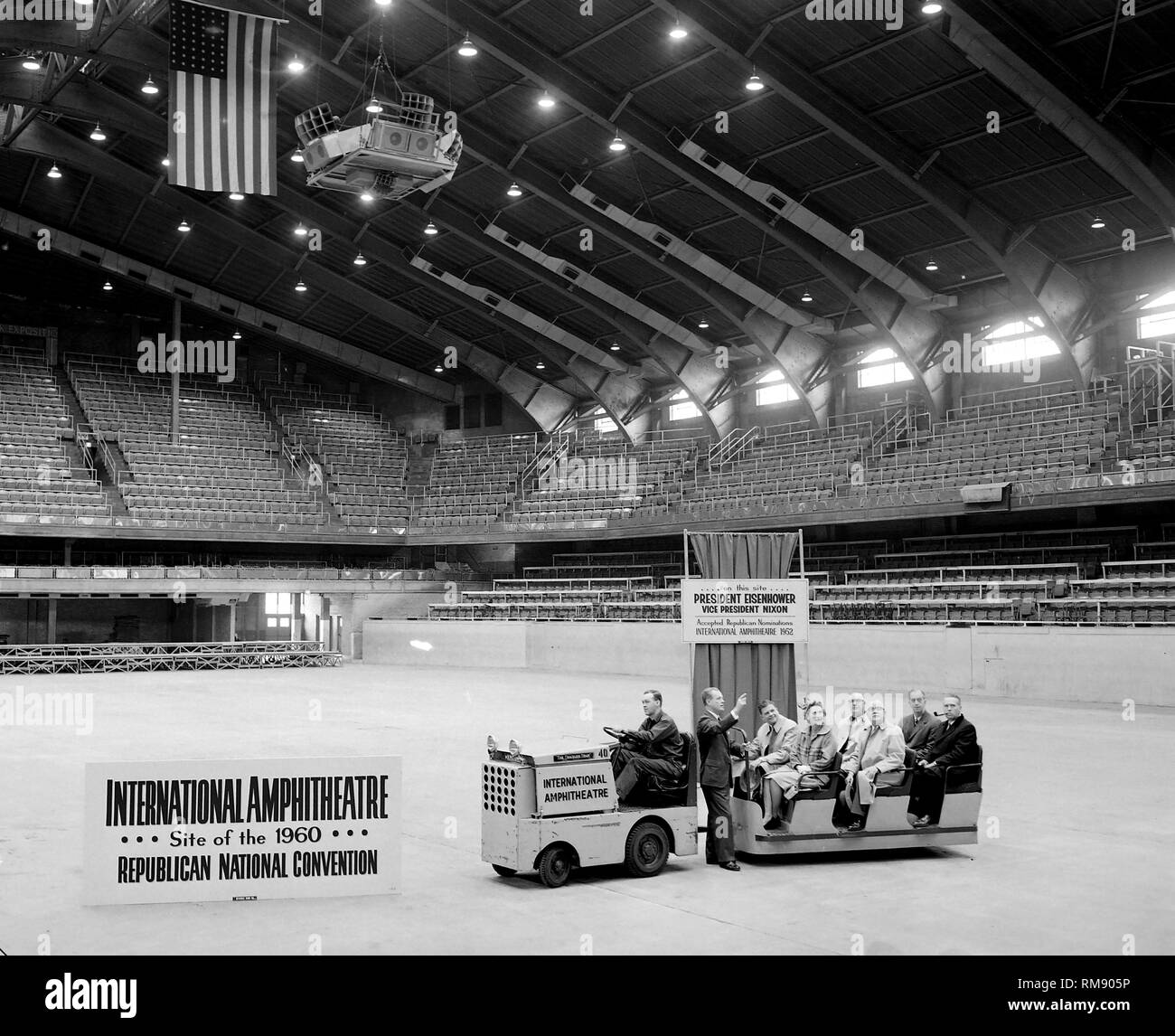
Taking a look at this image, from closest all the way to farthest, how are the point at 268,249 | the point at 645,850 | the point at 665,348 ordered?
the point at 645,850, the point at 268,249, the point at 665,348

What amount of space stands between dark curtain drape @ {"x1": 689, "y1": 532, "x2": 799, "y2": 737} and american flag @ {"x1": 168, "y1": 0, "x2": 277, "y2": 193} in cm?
1068

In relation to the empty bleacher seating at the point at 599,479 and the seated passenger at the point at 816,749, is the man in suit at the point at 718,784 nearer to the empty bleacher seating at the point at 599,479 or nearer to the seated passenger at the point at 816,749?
the seated passenger at the point at 816,749

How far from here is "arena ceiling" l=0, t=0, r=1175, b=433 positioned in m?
23.1

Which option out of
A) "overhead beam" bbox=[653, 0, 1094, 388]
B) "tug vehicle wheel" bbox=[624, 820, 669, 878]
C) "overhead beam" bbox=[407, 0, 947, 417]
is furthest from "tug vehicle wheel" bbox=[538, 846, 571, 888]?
"overhead beam" bbox=[407, 0, 947, 417]

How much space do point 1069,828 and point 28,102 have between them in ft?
91.8

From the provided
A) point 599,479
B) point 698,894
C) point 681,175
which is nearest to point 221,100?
point 681,175

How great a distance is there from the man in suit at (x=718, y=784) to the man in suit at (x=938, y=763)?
1707 mm

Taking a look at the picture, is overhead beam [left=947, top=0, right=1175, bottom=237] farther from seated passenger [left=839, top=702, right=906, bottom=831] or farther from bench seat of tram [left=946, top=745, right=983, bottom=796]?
bench seat of tram [left=946, top=745, right=983, bottom=796]

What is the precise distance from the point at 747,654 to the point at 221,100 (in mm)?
13110

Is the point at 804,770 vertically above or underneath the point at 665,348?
underneath

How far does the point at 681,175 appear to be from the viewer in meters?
28.2

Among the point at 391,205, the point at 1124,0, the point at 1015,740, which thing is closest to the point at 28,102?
the point at 391,205

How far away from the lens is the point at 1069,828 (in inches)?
426

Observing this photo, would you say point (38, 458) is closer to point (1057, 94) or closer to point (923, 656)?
point (923, 656)
